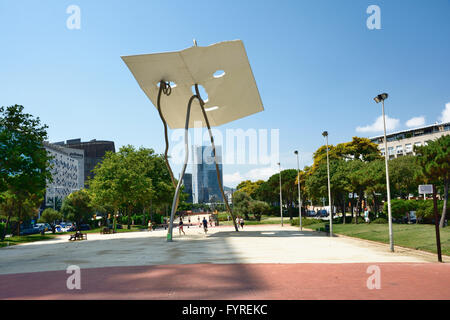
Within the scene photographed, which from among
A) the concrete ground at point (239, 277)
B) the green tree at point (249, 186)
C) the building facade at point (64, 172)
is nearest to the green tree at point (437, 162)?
the concrete ground at point (239, 277)

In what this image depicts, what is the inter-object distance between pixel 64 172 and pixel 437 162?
115 m

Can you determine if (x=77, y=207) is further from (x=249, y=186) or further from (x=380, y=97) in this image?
(x=249, y=186)

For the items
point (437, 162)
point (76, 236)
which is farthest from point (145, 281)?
point (437, 162)

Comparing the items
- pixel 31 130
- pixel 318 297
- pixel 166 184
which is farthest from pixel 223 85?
pixel 166 184

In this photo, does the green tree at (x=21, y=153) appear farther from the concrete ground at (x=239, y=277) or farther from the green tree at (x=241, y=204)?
the green tree at (x=241, y=204)

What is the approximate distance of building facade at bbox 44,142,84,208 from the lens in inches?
4095

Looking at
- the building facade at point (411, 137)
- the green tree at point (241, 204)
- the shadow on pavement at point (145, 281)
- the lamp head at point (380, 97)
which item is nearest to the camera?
the shadow on pavement at point (145, 281)

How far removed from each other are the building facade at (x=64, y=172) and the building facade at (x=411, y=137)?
99.2m

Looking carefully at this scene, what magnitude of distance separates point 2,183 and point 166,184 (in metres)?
29.7

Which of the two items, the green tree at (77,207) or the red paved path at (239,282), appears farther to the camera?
the green tree at (77,207)

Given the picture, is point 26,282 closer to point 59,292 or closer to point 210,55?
point 59,292

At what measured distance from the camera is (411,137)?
94500 millimetres

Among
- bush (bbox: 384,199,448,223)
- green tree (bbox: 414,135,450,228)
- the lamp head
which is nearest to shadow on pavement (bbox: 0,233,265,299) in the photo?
the lamp head

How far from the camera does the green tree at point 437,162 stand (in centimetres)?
2673
